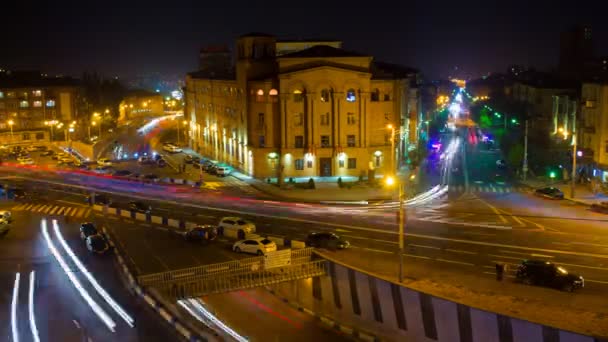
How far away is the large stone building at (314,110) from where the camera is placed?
69.8 m

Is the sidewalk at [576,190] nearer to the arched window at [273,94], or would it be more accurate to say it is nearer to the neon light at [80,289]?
the arched window at [273,94]

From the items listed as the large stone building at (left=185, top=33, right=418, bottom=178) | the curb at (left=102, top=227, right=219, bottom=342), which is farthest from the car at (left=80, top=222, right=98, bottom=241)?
the large stone building at (left=185, top=33, right=418, bottom=178)

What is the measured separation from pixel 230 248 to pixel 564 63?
162273 mm

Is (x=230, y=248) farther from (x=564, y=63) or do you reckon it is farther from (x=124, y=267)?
(x=564, y=63)

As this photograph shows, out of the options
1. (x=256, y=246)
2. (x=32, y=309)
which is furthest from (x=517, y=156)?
(x=32, y=309)

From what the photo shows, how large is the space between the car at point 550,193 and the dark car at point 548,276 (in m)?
24.9

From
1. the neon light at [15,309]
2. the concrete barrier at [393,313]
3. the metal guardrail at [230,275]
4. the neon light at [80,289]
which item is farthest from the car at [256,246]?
the neon light at [15,309]

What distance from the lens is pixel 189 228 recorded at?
155ft

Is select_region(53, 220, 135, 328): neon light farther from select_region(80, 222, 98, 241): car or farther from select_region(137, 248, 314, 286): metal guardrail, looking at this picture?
select_region(137, 248, 314, 286): metal guardrail

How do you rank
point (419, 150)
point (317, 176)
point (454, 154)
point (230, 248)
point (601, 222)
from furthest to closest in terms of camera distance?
1. point (454, 154)
2. point (419, 150)
3. point (317, 176)
4. point (601, 222)
5. point (230, 248)

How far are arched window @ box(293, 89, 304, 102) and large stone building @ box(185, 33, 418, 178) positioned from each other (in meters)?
0.10

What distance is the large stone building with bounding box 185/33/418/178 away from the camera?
6981 centimetres

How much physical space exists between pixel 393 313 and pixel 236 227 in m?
16.1

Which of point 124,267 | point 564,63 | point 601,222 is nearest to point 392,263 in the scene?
point 124,267
